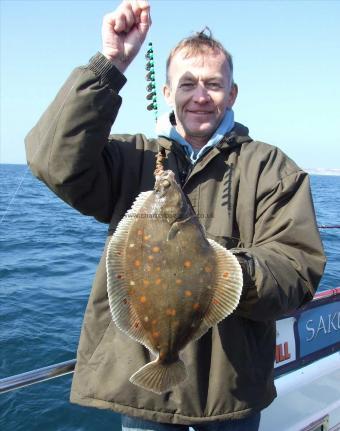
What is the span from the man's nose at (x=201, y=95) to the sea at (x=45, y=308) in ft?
9.75

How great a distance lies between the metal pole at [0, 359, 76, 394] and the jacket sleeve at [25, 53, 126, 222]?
113cm

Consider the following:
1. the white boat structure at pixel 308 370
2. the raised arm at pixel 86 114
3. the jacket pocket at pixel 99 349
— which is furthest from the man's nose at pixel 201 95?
the white boat structure at pixel 308 370

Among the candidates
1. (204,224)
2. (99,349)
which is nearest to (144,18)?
(204,224)

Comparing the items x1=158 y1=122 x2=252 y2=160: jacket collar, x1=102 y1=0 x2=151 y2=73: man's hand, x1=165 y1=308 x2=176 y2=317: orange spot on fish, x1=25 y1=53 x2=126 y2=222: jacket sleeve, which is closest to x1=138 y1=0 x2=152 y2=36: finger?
x1=102 y1=0 x2=151 y2=73: man's hand

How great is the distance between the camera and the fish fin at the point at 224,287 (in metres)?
2.00

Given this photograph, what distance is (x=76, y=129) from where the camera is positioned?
2.07 m

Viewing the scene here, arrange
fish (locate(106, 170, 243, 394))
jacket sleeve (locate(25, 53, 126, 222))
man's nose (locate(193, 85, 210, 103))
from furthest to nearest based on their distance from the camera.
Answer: man's nose (locate(193, 85, 210, 103)), jacket sleeve (locate(25, 53, 126, 222)), fish (locate(106, 170, 243, 394))

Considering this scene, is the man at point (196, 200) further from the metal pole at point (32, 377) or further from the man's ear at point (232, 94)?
the metal pole at point (32, 377)

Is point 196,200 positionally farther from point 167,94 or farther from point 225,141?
point 167,94

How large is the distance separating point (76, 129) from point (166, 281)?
81cm

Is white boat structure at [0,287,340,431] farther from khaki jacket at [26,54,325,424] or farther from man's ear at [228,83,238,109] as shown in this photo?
man's ear at [228,83,238,109]

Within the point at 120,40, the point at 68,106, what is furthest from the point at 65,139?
the point at 120,40

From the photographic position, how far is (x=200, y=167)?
2.41 metres

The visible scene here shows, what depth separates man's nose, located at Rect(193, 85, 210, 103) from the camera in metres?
2.45
